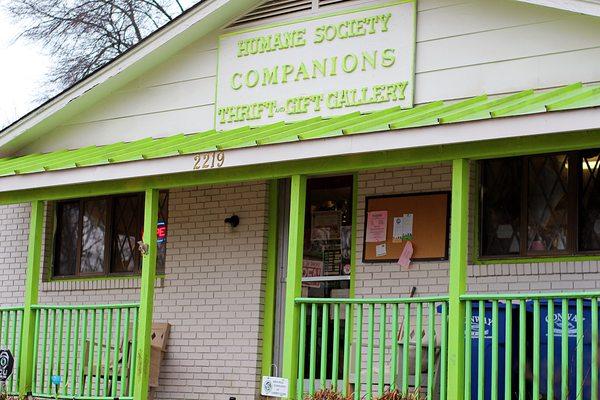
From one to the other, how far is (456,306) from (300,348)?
1.61 m

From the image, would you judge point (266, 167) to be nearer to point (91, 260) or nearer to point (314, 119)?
point (314, 119)

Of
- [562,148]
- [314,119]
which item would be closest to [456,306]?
[562,148]

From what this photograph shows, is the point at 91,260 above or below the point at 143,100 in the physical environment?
below

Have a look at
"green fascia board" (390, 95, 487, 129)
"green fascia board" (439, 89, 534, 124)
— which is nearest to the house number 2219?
"green fascia board" (390, 95, 487, 129)

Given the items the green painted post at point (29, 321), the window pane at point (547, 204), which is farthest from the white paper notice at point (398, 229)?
the green painted post at point (29, 321)

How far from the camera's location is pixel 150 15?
29359mm

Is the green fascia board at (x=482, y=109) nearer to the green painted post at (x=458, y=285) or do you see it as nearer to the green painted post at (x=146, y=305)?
the green painted post at (x=458, y=285)

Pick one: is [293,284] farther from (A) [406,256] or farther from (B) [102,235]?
(B) [102,235]

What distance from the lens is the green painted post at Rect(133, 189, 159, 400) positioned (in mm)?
11609

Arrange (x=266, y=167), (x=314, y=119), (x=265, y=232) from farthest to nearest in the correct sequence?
(x=265, y=232) → (x=314, y=119) → (x=266, y=167)

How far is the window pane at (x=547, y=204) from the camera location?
426 inches

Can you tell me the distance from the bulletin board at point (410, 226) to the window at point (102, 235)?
9.62ft

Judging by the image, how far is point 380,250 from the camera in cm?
1197

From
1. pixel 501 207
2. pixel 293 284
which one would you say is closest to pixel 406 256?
pixel 501 207
